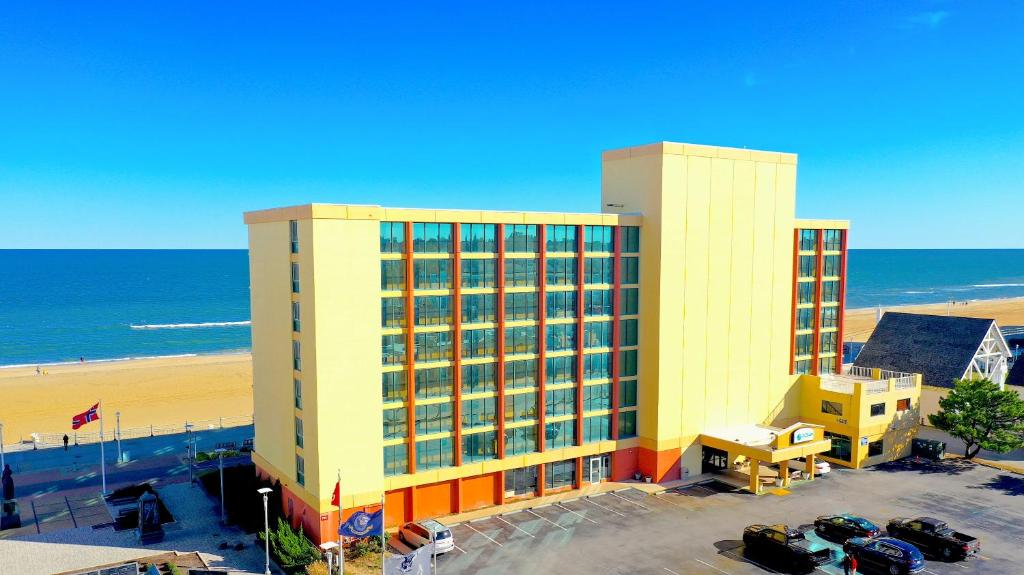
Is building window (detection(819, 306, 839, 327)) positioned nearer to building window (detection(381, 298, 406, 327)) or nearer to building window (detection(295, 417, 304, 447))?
building window (detection(381, 298, 406, 327))

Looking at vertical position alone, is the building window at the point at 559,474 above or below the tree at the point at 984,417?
below

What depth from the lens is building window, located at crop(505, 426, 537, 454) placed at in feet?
151

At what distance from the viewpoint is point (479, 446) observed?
4497 cm

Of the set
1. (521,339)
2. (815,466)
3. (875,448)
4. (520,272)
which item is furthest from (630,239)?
(875,448)

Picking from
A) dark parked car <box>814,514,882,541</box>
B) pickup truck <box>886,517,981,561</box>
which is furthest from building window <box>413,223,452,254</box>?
pickup truck <box>886,517,981,561</box>

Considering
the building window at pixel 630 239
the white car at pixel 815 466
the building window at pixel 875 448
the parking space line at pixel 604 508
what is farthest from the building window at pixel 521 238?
the building window at pixel 875 448

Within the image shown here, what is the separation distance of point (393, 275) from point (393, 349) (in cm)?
433

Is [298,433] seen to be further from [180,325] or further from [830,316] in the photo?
[180,325]

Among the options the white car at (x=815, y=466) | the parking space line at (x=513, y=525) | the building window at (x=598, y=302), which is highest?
the building window at (x=598, y=302)

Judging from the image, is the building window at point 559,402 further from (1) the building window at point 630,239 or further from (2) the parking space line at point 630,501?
(1) the building window at point 630,239

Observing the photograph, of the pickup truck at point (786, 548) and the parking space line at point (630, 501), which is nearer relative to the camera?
the pickup truck at point (786, 548)

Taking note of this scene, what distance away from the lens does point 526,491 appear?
4709 cm

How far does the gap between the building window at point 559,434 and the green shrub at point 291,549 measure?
647 inches

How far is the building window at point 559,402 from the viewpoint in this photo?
4719 centimetres
